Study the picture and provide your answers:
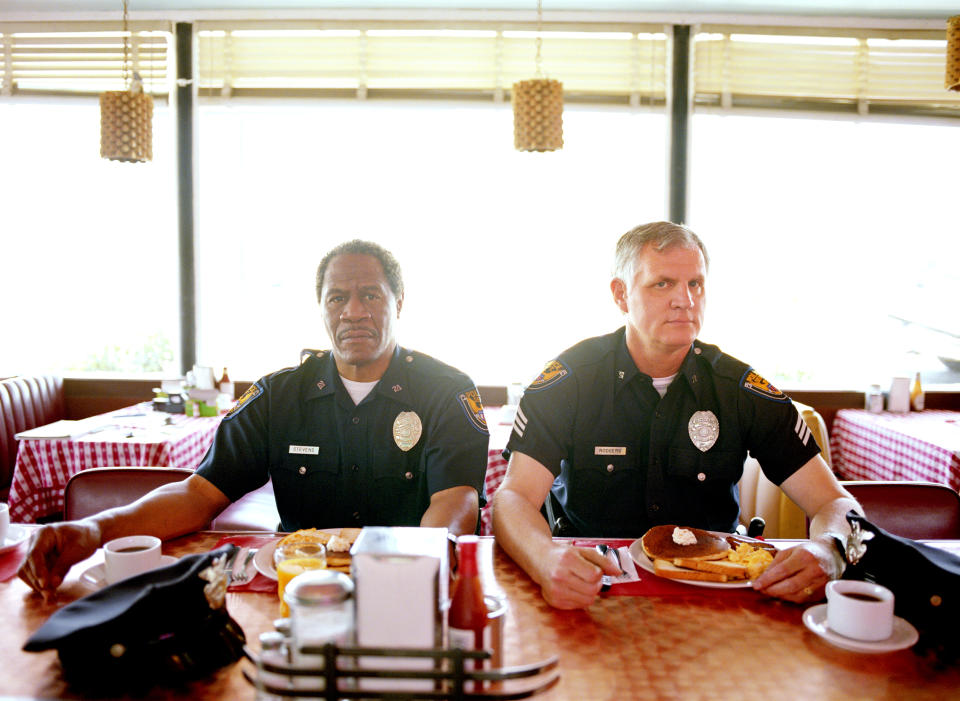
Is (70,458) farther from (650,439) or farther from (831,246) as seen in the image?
(831,246)

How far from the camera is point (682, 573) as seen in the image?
138cm

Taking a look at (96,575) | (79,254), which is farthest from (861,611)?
(79,254)

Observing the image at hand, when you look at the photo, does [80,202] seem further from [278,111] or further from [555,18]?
[555,18]

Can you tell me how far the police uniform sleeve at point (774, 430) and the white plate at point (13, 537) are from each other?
5.89 ft

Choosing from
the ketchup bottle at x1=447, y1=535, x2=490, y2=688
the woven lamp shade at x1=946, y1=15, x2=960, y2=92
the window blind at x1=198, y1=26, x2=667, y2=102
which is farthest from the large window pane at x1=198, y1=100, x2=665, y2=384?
the ketchup bottle at x1=447, y1=535, x2=490, y2=688

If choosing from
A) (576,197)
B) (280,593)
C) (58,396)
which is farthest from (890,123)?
(58,396)

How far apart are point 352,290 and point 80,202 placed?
3.90m

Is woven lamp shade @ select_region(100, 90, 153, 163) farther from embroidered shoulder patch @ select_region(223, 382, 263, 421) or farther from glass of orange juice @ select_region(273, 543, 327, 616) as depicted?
glass of orange juice @ select_region(273, 543, 327, 616)

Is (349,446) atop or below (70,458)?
atop

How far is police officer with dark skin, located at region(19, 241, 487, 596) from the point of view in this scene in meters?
1.60

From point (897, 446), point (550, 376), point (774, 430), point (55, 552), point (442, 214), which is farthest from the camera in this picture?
point (442, 214)

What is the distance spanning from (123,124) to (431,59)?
6.65ft

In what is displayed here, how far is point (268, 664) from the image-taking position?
0.80 m

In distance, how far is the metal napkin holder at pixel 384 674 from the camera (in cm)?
79
